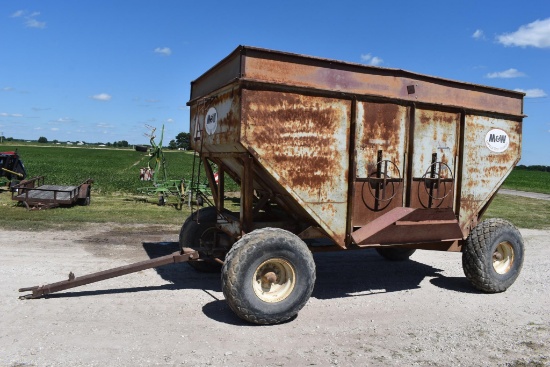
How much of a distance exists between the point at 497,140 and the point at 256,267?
167 inches

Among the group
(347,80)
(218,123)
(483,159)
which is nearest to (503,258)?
(483,159)

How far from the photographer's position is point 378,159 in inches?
234

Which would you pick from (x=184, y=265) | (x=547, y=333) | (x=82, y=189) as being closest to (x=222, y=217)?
(x=184, y=265)

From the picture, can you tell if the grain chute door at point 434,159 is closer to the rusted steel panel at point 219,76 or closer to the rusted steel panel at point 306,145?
the rusted steel panel at point 306,145

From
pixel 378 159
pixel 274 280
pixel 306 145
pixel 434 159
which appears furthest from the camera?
pixel 434 159

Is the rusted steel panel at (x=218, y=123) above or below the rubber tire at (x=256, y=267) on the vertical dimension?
above

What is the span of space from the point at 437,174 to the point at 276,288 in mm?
2818

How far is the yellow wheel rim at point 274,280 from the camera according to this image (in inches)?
204

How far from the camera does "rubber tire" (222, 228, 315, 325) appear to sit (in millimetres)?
4922

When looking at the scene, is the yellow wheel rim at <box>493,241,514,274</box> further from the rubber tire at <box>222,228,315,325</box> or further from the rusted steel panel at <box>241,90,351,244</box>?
the rubber tire at <box>222,228,315,325</box>

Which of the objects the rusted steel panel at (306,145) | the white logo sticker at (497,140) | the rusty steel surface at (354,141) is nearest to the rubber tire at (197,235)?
the rusty steel surface at (354,141)

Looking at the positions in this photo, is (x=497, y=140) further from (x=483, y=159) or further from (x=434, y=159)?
(x=434, y=159)

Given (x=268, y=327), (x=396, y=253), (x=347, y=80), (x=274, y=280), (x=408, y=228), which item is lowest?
(x=268, y=327)

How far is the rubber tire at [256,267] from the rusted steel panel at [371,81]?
70.2 inches
